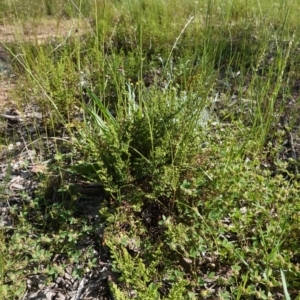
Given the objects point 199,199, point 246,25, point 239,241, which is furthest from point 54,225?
point 246,25

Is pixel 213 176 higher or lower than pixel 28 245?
higher

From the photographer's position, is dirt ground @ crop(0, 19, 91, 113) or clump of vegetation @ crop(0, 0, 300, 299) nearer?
clump of vegetation @ crop(0, 0, 300, 299)

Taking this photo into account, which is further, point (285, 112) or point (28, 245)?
point (285, 112)

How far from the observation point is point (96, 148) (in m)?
1.32

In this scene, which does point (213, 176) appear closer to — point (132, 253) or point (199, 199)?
point (199, 199)

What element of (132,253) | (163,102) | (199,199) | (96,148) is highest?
(163,102)

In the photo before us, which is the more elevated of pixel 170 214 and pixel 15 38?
pixel 15 38

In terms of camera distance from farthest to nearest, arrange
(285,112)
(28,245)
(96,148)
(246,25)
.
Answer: (246,25), (285,112), (96,148), (28,245)

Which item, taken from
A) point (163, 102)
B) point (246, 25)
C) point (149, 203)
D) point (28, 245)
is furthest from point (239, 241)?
point (246, 25)

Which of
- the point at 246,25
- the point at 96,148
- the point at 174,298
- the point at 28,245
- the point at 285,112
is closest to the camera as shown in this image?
the point at 174,298

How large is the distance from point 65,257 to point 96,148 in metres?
0.43

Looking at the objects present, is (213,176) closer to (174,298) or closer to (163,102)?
(163,102)

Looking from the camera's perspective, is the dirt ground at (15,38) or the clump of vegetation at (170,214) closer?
the clump of vegetation at (170,214)

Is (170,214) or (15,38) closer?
(170,214)
